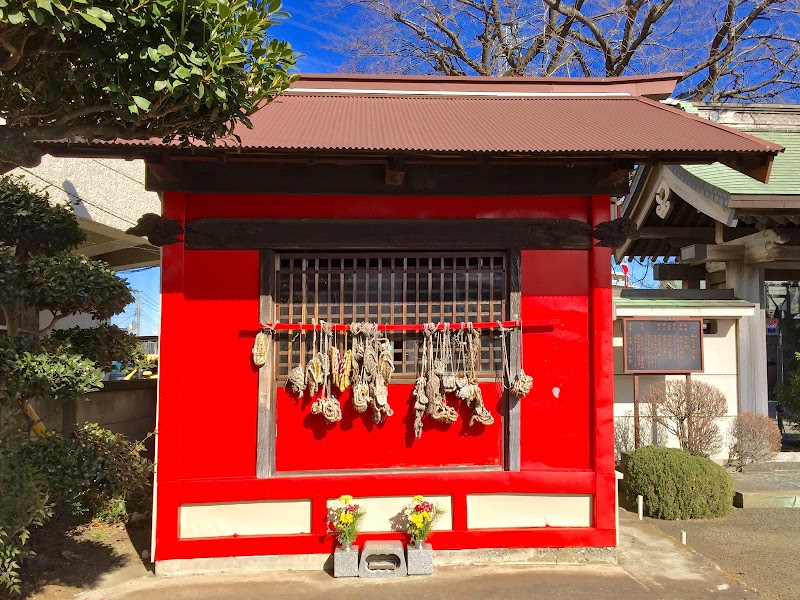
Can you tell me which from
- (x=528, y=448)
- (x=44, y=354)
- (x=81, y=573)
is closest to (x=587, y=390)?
(x=528, y=448)

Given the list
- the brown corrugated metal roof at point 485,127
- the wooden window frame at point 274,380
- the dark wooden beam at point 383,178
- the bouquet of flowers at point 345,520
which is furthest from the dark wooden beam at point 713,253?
the bouquet of flowers at point 345,520

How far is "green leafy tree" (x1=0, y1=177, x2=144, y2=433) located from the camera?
154 inches

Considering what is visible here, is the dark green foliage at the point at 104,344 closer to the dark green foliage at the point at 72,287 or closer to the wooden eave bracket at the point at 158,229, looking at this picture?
the dark green foliage at the point at 72,287

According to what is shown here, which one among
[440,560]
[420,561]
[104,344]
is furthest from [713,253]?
[104,344]

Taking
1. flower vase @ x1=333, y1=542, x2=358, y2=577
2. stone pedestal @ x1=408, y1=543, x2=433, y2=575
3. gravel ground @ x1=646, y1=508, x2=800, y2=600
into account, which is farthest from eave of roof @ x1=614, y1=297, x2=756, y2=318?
flower vase @ x1=333, y1=542, x2=358, y2=577

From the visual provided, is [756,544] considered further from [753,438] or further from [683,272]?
[683,272]

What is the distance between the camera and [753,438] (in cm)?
752

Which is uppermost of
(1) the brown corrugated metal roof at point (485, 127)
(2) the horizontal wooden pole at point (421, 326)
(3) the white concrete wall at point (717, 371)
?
(1) the brown corrugated metal roof at point (485, 127)

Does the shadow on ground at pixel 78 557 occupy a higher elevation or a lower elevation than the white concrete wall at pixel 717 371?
lower

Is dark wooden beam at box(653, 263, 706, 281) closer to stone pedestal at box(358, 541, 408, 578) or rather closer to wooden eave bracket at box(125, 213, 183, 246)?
stone pedestal at box(358, 541, 408, 578)

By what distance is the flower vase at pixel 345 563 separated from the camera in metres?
4.89

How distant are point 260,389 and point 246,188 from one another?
1.78 metres

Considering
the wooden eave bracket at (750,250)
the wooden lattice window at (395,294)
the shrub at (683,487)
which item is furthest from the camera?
the wooden eave bracket at (750,250)

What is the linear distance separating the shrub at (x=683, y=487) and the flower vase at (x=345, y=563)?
3.62 m
